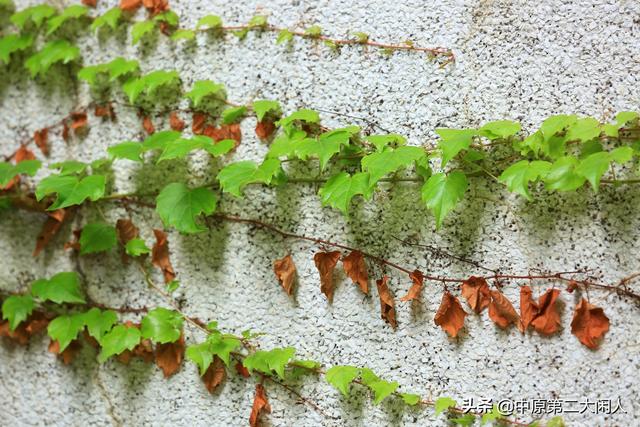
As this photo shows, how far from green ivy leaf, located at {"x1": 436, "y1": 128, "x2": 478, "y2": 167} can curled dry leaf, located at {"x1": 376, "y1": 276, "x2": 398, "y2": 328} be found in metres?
0.35

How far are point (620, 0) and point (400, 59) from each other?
502 mm

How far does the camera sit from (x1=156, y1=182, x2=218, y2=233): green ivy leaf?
1.57 m

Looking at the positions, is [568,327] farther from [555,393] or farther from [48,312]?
[48,312]

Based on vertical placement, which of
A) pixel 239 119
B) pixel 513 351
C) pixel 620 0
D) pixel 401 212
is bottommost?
pixel 513 351

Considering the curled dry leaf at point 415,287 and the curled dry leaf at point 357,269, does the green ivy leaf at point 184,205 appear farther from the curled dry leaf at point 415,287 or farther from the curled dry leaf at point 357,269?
the curled dry leaf at point 415,287

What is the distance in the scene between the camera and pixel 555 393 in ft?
4.62

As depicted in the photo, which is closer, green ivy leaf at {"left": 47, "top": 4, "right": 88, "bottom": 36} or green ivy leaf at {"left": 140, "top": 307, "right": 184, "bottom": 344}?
green ivy leaf at {"left": 140, "top": 307, "right": 184, "bottom": 344}

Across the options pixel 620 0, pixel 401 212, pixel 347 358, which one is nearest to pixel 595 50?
pixel 620 0

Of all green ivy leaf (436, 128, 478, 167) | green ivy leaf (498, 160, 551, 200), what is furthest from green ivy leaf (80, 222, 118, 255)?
green ivy leaf (498, 160, 551, 200)

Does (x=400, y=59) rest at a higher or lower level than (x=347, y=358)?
higher

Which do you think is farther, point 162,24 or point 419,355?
point 162,24

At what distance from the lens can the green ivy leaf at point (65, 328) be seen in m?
1.70

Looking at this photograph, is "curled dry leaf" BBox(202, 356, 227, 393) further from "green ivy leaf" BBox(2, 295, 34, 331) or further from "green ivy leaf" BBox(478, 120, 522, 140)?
"green ivy leaf" BBox(478, 120, 522, 140)

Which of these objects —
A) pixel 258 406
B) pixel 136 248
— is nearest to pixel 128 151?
pixel 136 248
